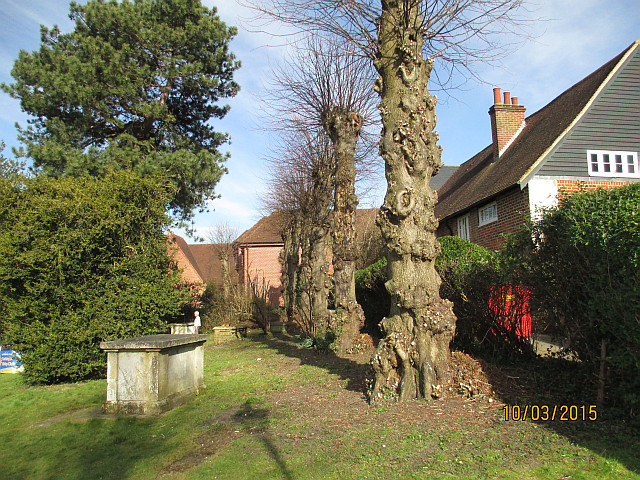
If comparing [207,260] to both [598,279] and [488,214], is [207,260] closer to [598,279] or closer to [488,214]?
[488,214]

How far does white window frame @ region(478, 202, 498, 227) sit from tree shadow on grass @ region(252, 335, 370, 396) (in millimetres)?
7751

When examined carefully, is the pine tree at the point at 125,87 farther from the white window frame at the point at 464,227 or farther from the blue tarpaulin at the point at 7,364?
the white window frame at the point at 464,227

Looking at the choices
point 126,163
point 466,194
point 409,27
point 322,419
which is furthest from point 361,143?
point 322,419

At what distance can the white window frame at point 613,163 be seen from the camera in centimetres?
1372

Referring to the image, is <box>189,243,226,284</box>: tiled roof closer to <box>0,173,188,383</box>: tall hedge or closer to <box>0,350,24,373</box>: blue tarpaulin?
<box>0,350,24,373</box>: blue tarpaulin

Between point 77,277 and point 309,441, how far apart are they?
6403mm

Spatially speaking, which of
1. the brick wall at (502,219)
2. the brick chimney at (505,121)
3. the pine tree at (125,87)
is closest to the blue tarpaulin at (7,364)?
the pine tree at (125,87)

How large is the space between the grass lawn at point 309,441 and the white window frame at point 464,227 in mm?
11644

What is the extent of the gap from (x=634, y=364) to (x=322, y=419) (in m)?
3.05

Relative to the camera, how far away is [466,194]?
18.0 metres

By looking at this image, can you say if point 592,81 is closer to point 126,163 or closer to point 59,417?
point 126,163

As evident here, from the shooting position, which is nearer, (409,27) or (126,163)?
(409,27)

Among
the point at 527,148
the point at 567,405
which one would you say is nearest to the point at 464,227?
the point at 527,148

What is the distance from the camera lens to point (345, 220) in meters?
11.1
